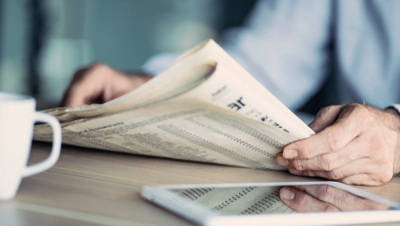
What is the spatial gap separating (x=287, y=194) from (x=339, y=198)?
4cm

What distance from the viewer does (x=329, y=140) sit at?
35cm

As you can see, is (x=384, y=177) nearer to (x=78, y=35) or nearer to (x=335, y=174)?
(x=335, y=174)

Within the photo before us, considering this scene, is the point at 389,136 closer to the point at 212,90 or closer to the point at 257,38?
the point at 212,90

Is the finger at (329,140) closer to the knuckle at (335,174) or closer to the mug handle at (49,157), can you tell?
the knuckle at (335,174)

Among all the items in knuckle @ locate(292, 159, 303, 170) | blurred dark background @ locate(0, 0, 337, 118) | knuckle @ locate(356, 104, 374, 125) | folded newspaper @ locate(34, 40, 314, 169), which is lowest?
blurred dark background @ locate(0, 0, 337, 118)

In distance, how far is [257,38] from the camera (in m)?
1.05

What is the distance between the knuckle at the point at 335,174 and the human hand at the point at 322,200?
0.05 meters

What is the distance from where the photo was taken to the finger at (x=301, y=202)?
24 centimetres

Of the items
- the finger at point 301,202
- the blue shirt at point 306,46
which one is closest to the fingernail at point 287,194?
the finger at point 301,202

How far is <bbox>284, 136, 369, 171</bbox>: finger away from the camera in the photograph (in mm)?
357

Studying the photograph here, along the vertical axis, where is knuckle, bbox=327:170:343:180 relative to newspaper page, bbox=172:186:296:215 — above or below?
below

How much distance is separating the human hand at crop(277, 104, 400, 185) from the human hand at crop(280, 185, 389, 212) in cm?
4

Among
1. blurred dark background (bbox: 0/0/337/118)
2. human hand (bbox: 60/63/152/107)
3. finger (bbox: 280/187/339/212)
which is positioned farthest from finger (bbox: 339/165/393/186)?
blurred dark background (bbox: 0/0/337/118)

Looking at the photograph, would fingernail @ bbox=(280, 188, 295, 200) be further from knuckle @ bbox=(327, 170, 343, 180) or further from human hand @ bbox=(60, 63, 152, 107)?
human hand @ bbox=(60, 63, 152, 107)
